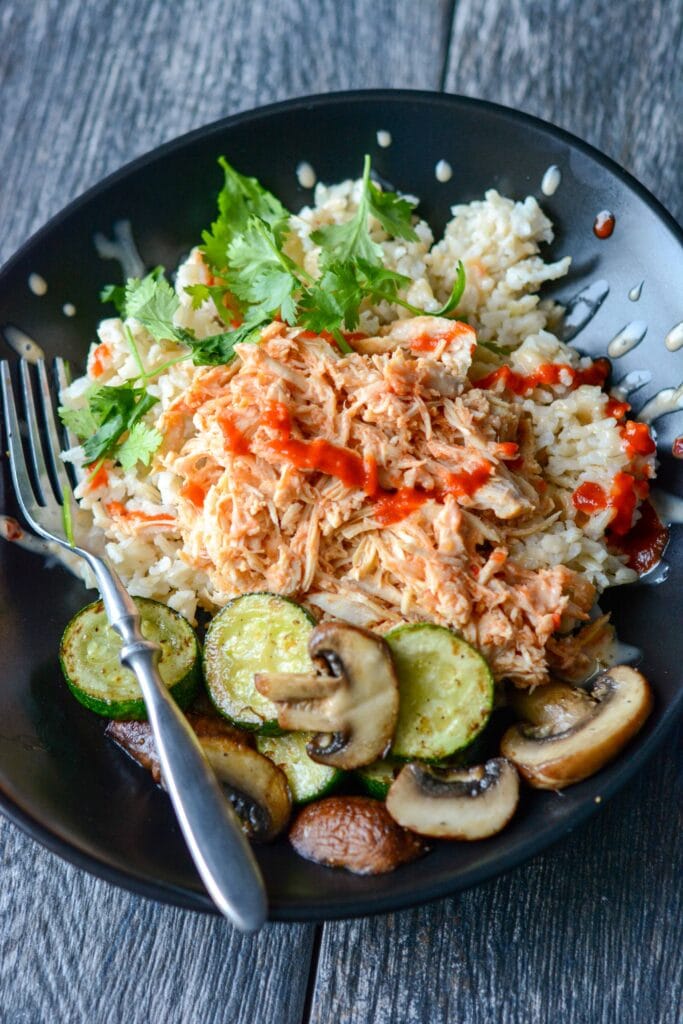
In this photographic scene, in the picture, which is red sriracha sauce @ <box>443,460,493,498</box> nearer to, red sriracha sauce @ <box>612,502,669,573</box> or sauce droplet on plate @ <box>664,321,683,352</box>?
red sriracha sauce @ <box>612,502,669,573</box>

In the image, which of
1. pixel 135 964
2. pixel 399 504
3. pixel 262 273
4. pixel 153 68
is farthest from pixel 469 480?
pixel 153 68

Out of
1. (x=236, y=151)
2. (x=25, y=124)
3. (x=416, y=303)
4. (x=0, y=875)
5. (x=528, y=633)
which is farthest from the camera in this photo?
(x=25, y=124)

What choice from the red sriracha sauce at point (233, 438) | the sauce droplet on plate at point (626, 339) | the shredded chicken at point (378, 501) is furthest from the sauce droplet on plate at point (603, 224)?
the red sriracha sauce at point (233, 438)

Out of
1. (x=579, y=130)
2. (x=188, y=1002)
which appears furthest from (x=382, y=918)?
(x=579, y=130)

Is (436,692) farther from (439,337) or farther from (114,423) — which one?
(114,423)

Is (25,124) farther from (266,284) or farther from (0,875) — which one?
(0,875)

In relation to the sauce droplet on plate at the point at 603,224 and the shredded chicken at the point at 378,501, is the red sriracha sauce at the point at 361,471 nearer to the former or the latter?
the shredded chicken at the point at 378,501

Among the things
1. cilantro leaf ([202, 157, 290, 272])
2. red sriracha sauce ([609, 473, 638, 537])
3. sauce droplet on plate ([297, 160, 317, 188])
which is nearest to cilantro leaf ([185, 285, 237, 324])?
cilantro leaf ([202, 157, 290, 272])
